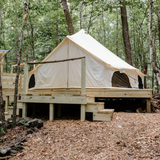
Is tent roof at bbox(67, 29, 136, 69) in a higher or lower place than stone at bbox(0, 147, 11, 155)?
higher

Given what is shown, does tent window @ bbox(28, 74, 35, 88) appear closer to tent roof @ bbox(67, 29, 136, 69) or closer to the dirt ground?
tent roof @ bbox(67, 29, 136, 69)

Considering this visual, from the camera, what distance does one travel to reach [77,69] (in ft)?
22.6

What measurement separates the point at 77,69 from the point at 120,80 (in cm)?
183

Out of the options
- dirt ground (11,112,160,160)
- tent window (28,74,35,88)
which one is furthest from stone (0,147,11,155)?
tent window (28,74,35,88)

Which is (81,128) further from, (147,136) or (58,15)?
(58,15)

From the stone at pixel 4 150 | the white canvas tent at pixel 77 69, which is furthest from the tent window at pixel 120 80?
the stone at pixel 4 150

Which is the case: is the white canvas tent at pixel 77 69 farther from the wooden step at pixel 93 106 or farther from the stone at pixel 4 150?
the stone at pixel 4 150

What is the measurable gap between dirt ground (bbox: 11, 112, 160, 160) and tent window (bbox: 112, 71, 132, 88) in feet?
8.07

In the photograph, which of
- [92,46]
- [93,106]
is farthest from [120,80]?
[93,106]

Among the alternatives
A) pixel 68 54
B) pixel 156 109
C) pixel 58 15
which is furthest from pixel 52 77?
pixel 58 15

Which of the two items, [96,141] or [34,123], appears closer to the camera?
[96,141]

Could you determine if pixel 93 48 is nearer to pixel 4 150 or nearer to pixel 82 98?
pixel 82 98

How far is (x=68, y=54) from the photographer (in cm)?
731

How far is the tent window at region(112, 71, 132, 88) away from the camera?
655cm
